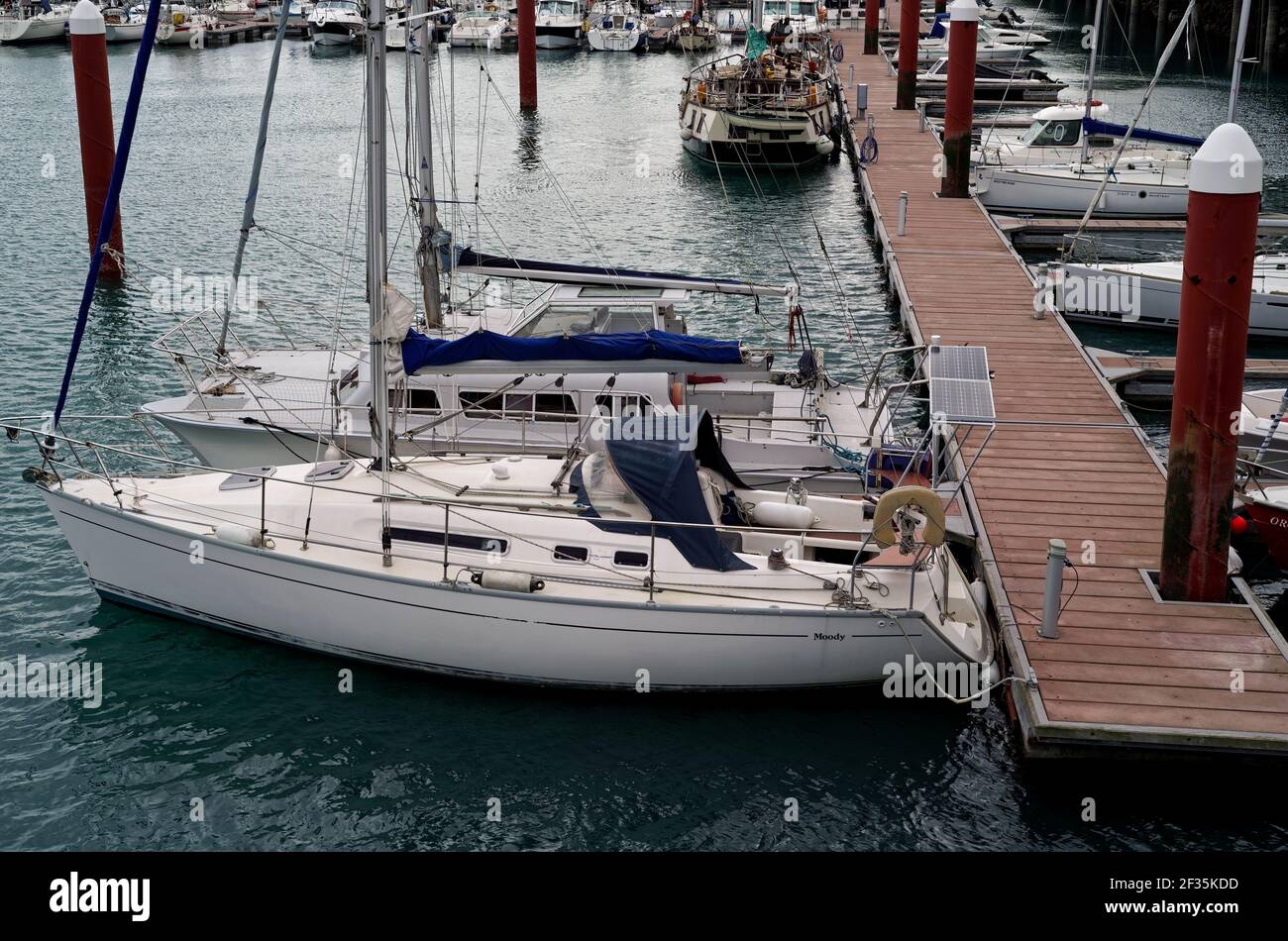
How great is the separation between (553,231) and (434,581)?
74.1ft

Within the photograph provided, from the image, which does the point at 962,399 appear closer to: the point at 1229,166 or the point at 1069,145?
the point at 1229,166

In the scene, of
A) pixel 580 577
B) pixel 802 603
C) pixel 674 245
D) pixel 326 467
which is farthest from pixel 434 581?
pixel 674 245

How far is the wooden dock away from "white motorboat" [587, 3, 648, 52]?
50516mm

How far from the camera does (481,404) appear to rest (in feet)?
61.5

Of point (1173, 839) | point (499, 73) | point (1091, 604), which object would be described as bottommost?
point (1173, 839)

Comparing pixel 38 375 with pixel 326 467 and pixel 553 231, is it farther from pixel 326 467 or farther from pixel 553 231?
pixel 553 231

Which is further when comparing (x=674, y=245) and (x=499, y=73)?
(x=499, y=73)

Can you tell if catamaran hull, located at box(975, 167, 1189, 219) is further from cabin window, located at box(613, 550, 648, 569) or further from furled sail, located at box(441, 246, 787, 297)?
cabin window, located at box(613, 550, 648, 569)

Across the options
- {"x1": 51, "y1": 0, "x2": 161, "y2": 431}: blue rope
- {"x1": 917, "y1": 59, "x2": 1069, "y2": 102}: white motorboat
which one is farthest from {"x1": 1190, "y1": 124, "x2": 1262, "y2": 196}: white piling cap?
{"x1": 917, "y1": 59, "x2": 1069, "y2": 102}: white motorboat

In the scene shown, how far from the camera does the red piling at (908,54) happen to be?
4575 cm

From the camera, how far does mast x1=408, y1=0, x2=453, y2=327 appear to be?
1936 cm
